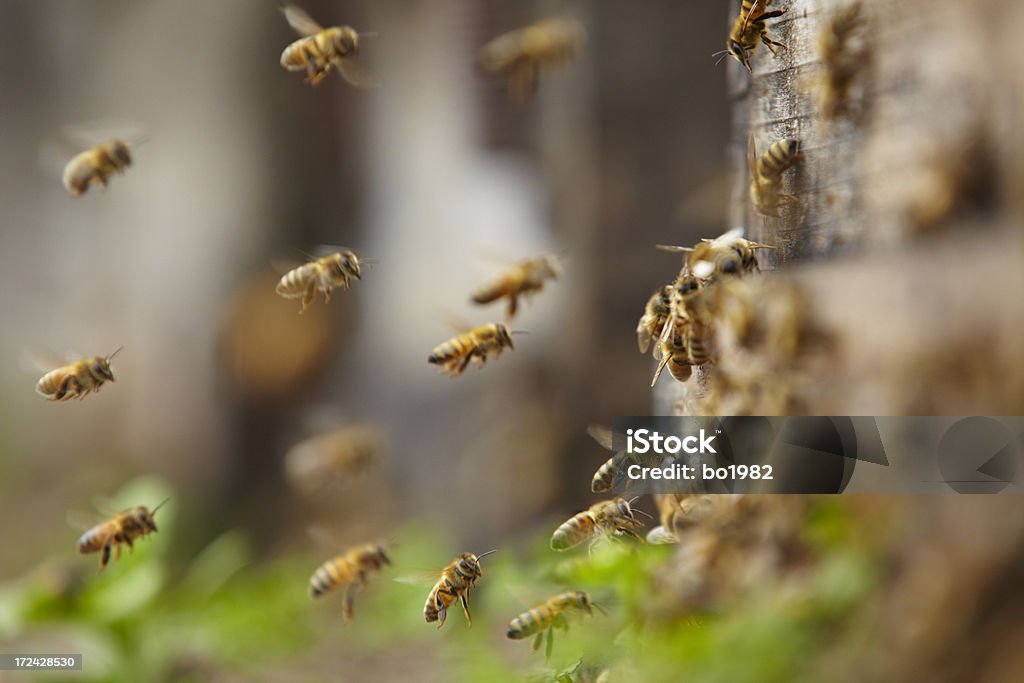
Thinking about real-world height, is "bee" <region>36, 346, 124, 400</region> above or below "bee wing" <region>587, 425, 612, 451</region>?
above

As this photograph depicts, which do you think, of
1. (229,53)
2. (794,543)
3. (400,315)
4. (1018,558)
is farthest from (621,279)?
(229,53)

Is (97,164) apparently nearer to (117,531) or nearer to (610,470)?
(117,531)

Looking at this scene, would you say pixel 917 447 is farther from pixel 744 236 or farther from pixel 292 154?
pixel 292 154

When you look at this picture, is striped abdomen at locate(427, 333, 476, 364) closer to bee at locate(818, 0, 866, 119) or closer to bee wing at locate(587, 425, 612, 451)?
bee wing at locate(587, 425, 612, 451)

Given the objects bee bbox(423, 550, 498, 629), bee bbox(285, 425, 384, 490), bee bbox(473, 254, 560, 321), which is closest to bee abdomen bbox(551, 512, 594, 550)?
bee bbox(423, 550, 498, 629)

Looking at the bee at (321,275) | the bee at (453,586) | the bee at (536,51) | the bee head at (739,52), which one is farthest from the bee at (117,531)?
the bee at (536,51)
